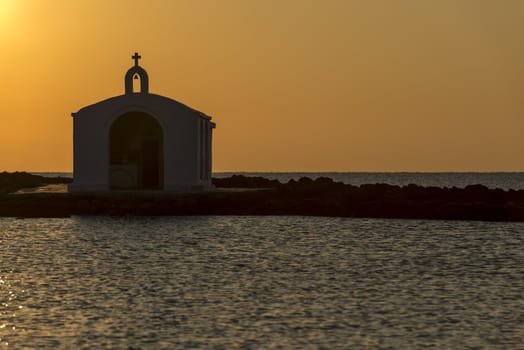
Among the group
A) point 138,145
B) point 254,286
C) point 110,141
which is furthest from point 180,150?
point 254,286

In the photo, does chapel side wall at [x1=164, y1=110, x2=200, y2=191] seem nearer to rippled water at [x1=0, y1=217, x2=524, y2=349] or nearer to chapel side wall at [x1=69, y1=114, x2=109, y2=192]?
rippled water at [x1=0, y1=217, x2=524, y2=349]

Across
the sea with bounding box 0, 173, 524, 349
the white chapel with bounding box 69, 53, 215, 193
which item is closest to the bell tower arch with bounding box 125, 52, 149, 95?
the white chapel with bounding box 69, 53, 215, 193

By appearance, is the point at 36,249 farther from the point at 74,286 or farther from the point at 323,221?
the point at 323,221

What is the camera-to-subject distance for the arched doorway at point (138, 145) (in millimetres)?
53062

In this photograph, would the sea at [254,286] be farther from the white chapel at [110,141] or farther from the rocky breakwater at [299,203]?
the white chapel at [110,141]

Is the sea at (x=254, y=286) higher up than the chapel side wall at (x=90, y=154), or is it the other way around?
the chapel side wall at (x=90, y=154)

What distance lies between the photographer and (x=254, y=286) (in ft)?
93.2

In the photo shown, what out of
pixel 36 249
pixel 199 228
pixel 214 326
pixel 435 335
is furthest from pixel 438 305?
pixel 199 228

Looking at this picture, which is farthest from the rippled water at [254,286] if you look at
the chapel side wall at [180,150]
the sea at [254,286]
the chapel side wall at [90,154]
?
the chapel side wall at [180,150]

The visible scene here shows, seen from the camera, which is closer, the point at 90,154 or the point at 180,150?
the point at 180,150

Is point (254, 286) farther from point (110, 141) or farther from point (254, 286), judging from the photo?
point (110, 141)

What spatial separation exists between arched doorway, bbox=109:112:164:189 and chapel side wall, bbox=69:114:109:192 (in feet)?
6.31

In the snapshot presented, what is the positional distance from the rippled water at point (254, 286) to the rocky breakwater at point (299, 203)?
0.76 m

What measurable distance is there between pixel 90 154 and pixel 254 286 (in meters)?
24.1
